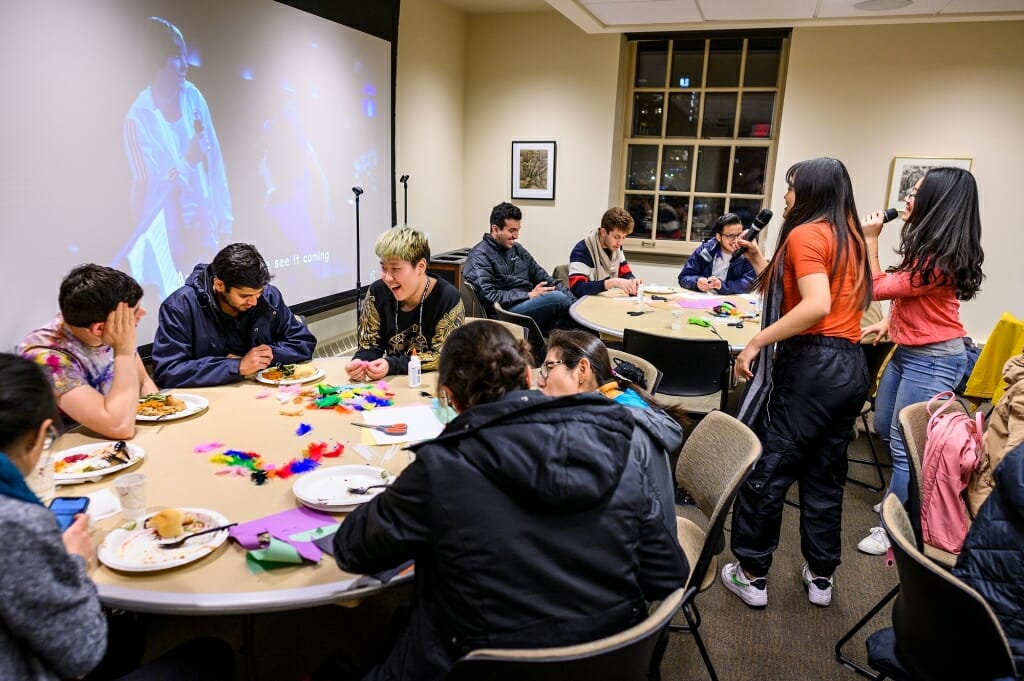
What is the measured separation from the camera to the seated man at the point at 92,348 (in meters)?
1.90

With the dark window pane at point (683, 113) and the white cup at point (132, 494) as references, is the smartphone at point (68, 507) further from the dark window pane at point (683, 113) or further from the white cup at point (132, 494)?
the dark window pane at point (683, 113)

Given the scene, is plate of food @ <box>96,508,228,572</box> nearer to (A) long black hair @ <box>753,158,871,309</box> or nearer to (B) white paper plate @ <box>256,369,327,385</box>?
(B) white paper plate @ <box>256,369,327,385</box>

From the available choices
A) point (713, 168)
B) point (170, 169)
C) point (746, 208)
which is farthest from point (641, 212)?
point (170, 169)

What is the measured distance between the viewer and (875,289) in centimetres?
277

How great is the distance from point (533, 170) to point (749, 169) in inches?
87.2

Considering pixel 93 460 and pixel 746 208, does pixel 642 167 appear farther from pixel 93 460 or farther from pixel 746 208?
pixel 93 460

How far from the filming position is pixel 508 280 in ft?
16.0

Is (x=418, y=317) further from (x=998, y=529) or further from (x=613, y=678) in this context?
(x=998, y=529)

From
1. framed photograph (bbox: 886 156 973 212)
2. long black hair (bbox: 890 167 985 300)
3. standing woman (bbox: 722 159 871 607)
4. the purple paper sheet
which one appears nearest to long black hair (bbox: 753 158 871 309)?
standing woman (bbox: 722 159 871 607)

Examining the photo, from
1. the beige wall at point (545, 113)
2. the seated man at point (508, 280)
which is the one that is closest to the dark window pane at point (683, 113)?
the beige wall at point (545, 113)

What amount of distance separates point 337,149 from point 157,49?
1.67 metres

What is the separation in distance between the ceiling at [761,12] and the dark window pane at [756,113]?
92cm

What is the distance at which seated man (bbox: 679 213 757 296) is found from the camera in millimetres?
4773

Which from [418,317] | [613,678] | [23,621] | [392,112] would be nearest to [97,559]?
[23,621]
